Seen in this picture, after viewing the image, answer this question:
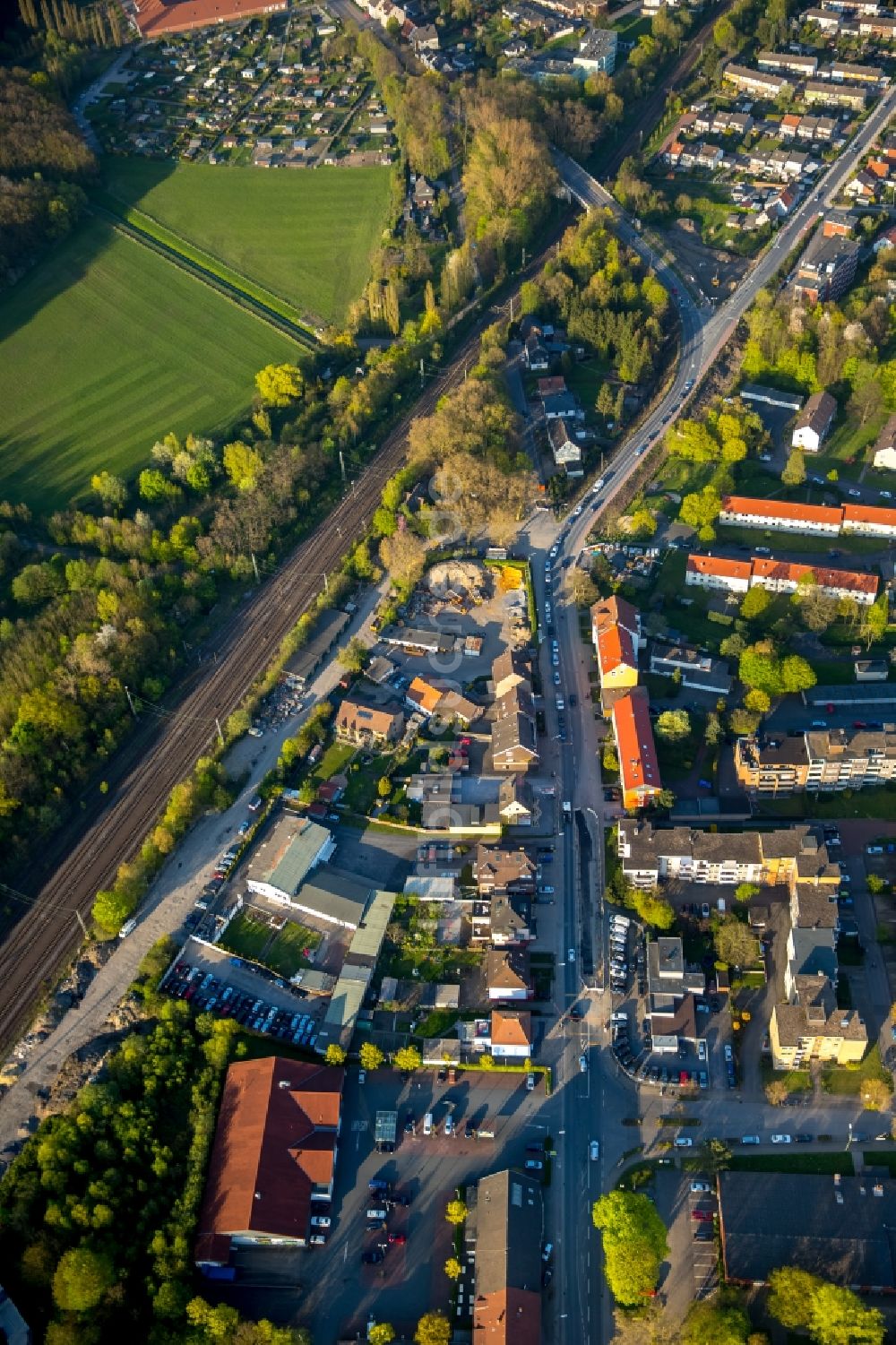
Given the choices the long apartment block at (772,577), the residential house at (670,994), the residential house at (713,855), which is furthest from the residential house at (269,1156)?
the long apartment block at (772,577)

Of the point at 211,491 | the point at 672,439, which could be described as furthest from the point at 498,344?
the point at 211,491

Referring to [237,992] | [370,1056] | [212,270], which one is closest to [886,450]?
[370,1056]

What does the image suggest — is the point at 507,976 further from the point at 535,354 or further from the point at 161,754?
the point at 535,354

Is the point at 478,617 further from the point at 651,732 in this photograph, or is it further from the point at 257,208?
the point at 257,208

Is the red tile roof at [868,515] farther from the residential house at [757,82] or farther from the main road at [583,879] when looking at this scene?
the residential house at [757,82]

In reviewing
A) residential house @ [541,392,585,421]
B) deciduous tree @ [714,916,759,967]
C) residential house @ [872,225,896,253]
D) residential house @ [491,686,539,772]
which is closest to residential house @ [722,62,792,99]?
residential house @ [872,225,896,253]

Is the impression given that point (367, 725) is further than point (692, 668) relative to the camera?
No
